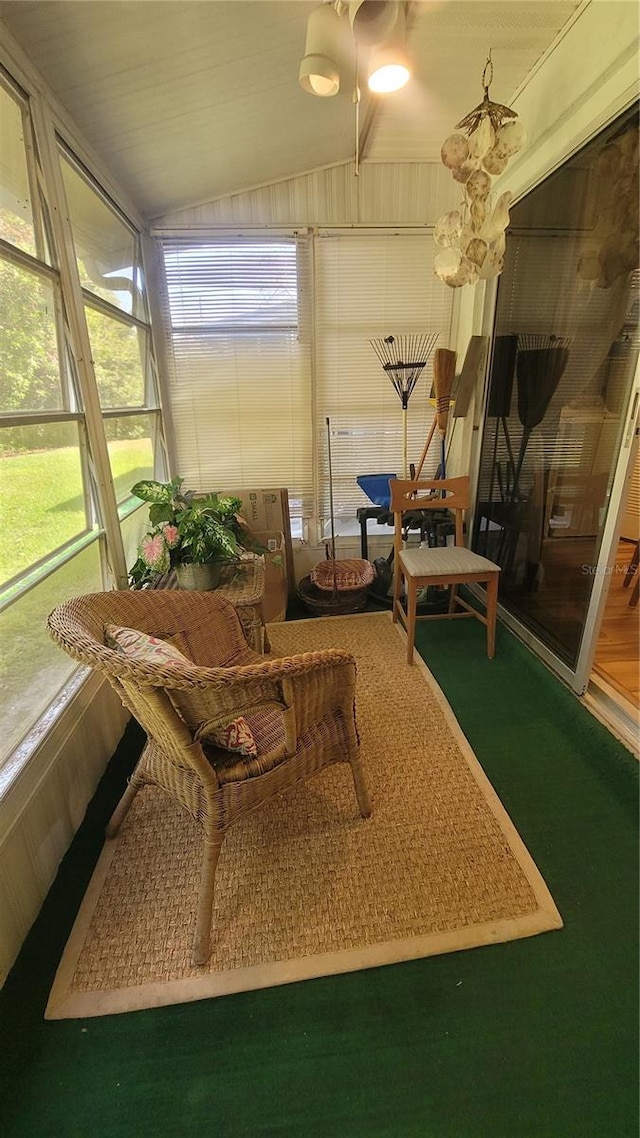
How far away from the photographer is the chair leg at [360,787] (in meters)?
1.30

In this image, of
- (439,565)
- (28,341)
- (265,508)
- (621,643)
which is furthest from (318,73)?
(621,643)

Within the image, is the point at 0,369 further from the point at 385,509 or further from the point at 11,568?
the point at 385,509

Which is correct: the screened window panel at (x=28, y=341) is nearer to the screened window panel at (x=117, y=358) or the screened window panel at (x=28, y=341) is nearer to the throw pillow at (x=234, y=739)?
the screened window panel at (x=117, y=358)

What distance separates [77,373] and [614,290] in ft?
6.21

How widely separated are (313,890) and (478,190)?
94.6 inches

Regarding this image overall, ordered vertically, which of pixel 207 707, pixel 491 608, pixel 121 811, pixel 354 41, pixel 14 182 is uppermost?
pixel 354 41

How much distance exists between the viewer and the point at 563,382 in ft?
6.25

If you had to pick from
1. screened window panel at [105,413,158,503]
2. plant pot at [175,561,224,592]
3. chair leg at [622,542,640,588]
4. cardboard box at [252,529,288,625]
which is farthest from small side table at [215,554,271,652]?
chair leg at [622,542,640,588]

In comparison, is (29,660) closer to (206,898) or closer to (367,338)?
(206,898)

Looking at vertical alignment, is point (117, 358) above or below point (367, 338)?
below

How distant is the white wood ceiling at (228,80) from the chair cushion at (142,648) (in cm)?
162

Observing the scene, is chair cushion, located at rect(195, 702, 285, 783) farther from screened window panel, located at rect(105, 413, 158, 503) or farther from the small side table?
screened window panel, located at rect(105, 413, 158, 503)

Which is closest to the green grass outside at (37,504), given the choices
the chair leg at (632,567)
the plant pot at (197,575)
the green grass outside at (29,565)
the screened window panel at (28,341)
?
the green grass outside at (29,565)

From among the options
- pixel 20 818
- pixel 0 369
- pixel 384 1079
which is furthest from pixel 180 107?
pixel 384 1079
